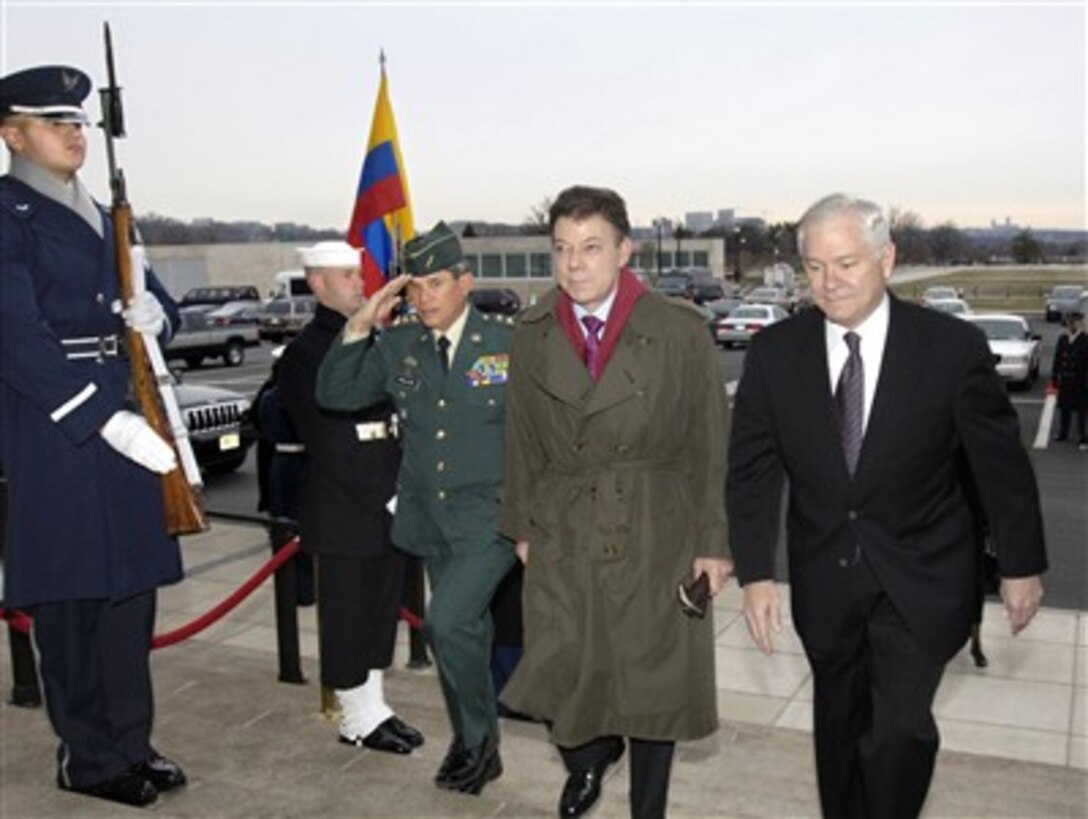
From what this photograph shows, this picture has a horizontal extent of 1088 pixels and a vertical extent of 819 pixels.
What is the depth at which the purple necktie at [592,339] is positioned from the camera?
3861 mm

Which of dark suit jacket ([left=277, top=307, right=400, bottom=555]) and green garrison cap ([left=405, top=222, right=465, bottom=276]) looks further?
dark suit jacket ([left=277, top=307, right=400, bottom=555])

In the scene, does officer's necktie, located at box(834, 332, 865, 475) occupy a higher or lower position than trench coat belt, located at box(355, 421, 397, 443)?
higher

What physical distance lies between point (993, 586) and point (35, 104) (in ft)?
11.9

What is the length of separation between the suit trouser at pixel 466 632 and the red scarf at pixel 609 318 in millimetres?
889

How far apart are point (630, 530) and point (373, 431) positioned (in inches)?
60.1

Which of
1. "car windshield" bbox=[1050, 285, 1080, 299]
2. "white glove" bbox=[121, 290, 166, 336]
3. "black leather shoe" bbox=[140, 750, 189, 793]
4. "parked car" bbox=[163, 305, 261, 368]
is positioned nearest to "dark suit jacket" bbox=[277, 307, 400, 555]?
"white glove" bbox=[121, 290, 166, 336]

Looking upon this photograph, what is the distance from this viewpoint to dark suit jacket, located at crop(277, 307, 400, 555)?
191 inches

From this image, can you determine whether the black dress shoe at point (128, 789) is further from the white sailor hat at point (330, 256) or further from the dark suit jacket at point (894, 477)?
the dark suit jacket at point (894, 477)

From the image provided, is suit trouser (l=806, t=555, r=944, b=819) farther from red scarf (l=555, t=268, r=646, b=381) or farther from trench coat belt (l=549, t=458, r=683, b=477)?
red scarf (l=555, t=268, r=646, b=381)

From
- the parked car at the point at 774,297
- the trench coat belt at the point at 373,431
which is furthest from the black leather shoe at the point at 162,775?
the parked car at the point at 774,297

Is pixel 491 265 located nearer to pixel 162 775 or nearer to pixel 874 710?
pixel 162 775

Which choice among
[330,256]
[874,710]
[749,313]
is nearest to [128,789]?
[330,256]

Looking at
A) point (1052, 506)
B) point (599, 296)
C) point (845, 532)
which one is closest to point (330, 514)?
point (599, 296)

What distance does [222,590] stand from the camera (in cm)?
817
